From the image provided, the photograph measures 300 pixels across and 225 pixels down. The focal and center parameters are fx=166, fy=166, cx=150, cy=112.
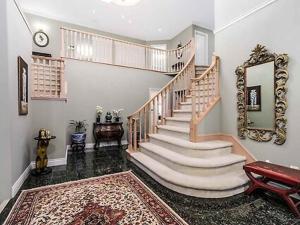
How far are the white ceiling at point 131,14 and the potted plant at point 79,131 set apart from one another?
3792mm

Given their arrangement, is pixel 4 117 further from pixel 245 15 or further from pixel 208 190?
pixel 245 15

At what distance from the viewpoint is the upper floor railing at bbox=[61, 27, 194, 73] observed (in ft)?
21.0

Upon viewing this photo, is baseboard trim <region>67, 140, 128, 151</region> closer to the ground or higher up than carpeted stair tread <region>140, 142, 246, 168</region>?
closer to the ground

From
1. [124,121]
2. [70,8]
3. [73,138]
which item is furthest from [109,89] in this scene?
[70,8]

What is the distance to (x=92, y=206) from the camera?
211cm

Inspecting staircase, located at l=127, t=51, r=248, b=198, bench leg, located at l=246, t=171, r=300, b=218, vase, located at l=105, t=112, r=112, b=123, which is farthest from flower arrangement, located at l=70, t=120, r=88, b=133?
bench leg, located at l=246, t=171, r=300, b=218

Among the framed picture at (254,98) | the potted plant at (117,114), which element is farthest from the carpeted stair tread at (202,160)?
the potted plant at (117,114)

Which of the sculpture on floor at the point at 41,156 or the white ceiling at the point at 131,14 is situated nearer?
the sculpture on floor at the point at 41,156

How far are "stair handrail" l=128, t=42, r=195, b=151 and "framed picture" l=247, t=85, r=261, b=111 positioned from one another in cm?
193

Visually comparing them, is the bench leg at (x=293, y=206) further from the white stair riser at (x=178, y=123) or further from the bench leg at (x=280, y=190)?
the white stair riser at (x=178, y=123)

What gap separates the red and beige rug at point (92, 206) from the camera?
1.85 m

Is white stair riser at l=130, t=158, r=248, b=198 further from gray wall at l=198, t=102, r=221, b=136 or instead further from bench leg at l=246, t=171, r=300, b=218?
gray wall at l=198, t=102, r=221, b=136

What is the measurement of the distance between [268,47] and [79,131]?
17.0 ft

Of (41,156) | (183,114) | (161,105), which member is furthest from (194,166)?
(41,156)
